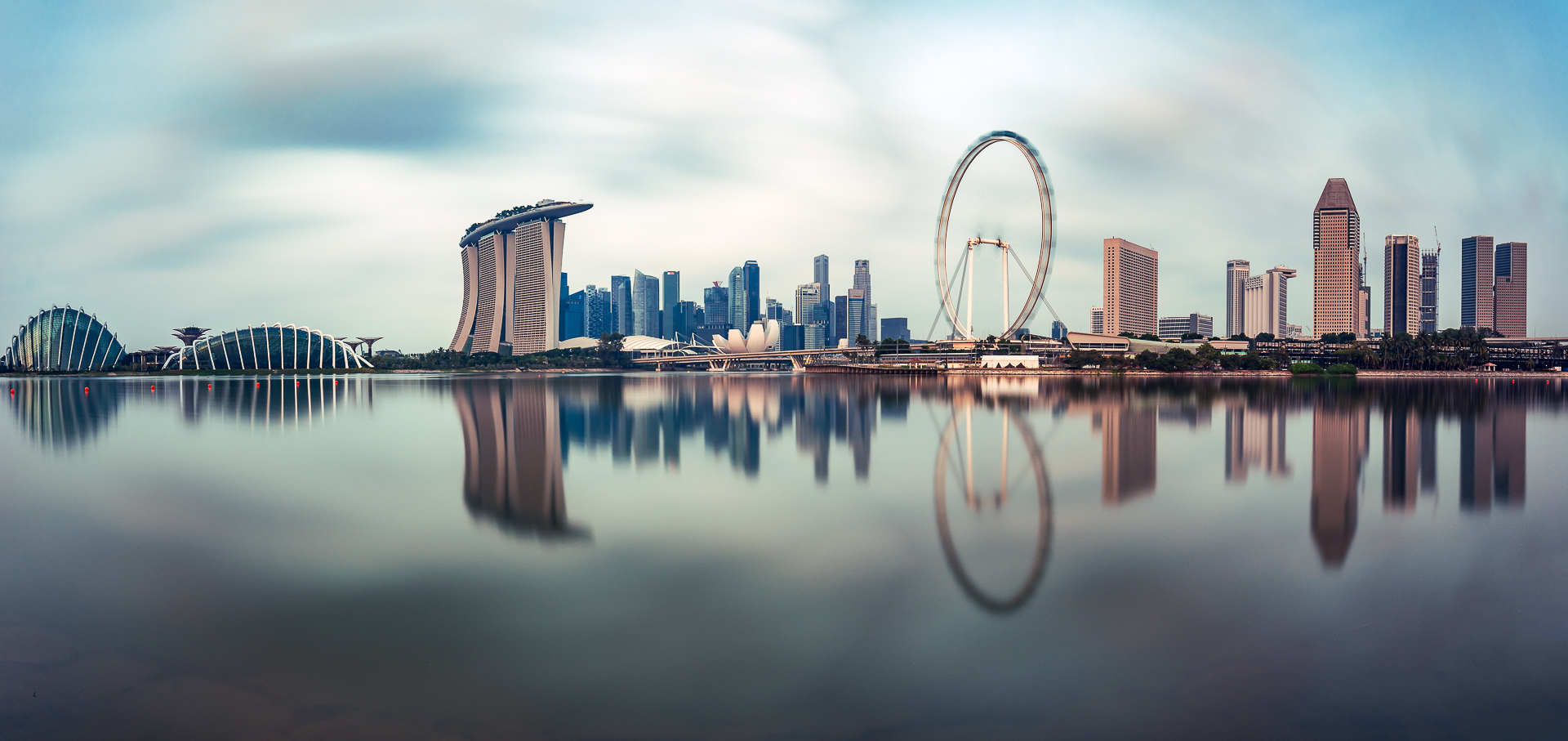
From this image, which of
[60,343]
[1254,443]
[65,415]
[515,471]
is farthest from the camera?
[60,343]

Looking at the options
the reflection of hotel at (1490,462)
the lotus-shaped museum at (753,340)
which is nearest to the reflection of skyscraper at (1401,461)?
the reflection of hotel at (1490,462)

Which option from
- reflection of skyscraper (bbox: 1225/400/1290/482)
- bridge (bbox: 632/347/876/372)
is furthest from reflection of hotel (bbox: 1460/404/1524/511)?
bridge (bbox: 632/347/876/372)

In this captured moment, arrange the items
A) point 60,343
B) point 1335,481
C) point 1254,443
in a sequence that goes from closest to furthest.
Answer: point 1335,481, point 1254,443, point 60,343

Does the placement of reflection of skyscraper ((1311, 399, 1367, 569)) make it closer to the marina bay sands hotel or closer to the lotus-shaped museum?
the lotus-shaped museum

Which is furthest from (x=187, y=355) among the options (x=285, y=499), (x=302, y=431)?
(x=285, y=499)

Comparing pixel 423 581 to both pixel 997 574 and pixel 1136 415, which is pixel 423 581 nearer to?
pixel 997 574

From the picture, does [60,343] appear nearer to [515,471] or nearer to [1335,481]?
[515,471]

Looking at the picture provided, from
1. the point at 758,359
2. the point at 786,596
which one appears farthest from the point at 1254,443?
the point at 758,359
